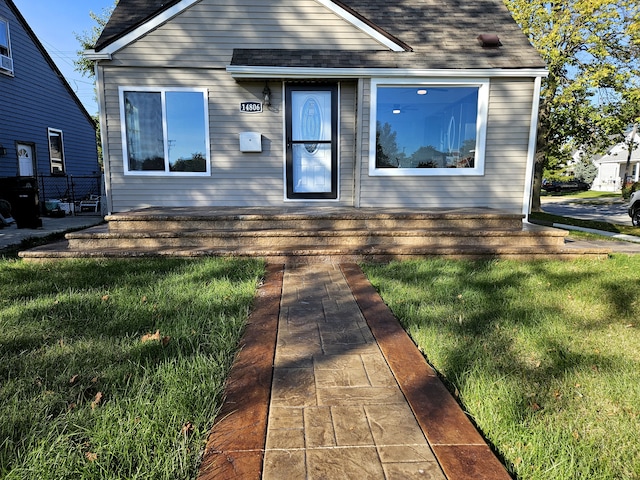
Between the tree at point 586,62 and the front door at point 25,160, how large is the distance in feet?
57.4

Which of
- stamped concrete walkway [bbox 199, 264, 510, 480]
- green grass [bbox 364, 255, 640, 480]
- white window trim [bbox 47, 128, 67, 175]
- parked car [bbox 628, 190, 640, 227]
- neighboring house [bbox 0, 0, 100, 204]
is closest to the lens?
stamped concrete walkway [bbox 199, 264, 510, 480]

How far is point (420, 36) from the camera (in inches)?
281

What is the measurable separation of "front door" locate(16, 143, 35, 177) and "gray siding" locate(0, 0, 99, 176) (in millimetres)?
191

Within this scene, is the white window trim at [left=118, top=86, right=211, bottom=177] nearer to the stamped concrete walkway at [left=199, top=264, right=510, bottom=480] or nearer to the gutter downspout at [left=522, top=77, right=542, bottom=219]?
the stamped concrete walkway at [left=199, top=264, right=510, bottom=480]

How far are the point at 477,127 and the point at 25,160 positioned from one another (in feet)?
43.2

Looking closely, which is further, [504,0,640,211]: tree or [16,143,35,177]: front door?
[504,0,640,211]: tree

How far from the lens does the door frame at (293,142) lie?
22.7ft

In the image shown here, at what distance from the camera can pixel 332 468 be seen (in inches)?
59.0

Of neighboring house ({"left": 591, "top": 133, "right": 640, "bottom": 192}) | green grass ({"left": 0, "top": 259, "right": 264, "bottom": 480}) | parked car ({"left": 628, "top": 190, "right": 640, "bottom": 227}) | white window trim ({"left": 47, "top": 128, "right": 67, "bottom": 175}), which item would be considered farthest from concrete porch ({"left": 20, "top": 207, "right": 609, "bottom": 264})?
neighboring house ({"left": 591, "top": 133, "right": 640, "bottom": 192})

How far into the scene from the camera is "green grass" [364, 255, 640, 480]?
1609mm

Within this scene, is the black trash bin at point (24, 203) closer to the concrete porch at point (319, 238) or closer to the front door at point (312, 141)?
the concrete porch at point (319, 238)

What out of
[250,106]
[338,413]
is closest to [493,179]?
[250,106]

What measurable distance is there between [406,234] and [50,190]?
13.0 meters

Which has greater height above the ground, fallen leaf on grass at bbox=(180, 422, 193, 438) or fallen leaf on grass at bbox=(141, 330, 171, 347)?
fallen leaf on grass at bbox=(141, 330, 171, 347)
